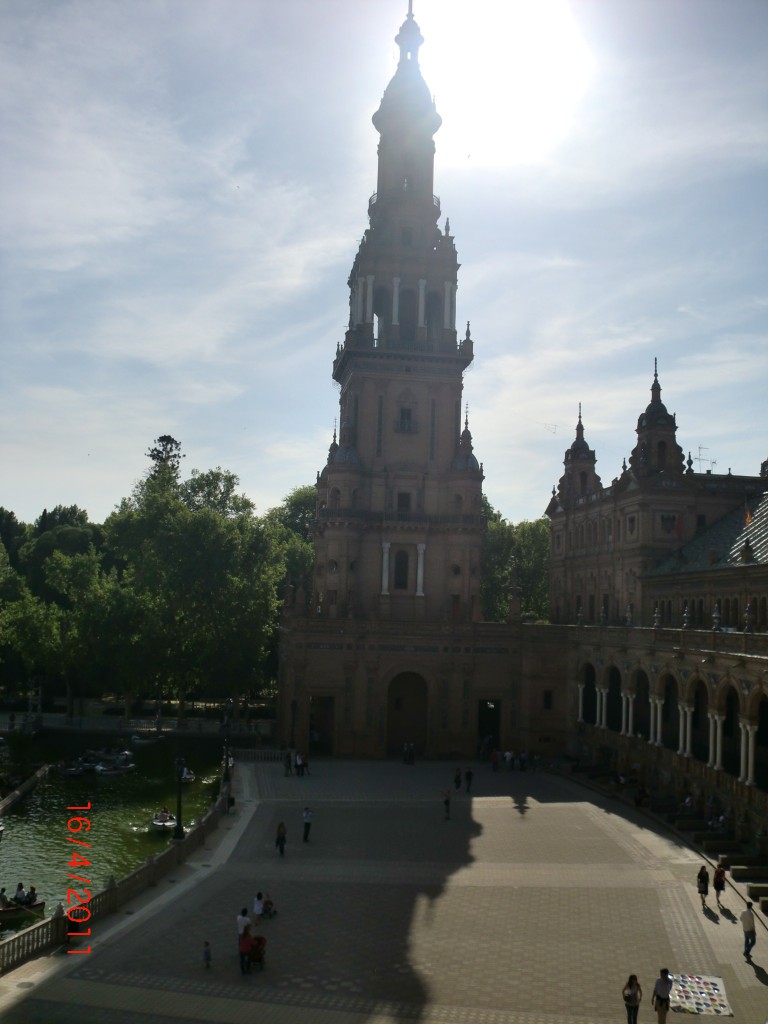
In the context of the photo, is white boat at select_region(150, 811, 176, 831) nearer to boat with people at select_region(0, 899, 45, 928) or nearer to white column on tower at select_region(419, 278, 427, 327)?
boat with people at select_region(0, 899, 45, 928)

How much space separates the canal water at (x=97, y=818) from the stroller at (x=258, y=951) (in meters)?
9.19

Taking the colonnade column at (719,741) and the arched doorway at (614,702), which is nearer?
the colonnade column at (719,741)

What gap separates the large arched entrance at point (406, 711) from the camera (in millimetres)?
60656

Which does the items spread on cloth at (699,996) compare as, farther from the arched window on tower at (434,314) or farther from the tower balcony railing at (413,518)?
the arched window on tower at (434,314)

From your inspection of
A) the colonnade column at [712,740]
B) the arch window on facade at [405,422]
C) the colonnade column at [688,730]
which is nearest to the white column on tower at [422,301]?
the arch window on facade at [405,422]

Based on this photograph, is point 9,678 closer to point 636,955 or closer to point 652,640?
point 652,640

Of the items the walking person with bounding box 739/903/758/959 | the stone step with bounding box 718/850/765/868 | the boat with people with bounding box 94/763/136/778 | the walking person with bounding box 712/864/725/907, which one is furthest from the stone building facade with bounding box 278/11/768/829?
the walking person with bounding box 739/903/758/959

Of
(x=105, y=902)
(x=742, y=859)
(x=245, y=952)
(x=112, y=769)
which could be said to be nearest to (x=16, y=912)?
(x=105, y=902)

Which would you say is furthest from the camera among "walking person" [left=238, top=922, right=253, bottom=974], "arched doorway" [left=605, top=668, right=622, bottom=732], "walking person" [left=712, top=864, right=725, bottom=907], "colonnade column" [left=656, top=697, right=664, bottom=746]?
"arched doorway" [left=605, top=668, right=622, bottom=732]

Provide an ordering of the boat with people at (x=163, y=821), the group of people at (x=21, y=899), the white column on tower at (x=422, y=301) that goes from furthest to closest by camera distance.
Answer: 1. the white column on tower at (x=422, y=301)
2. the boat with people at (x=163, y=821)
3. the group of people at (x=21, y=899)

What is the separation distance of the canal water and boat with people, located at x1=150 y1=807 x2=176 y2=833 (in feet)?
1.02

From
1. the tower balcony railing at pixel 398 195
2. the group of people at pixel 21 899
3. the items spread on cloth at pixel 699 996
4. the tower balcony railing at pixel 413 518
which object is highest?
the tower balcony railing at pixel 398 195

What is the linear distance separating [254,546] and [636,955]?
48831mm

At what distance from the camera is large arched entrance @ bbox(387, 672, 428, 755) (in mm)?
60656
